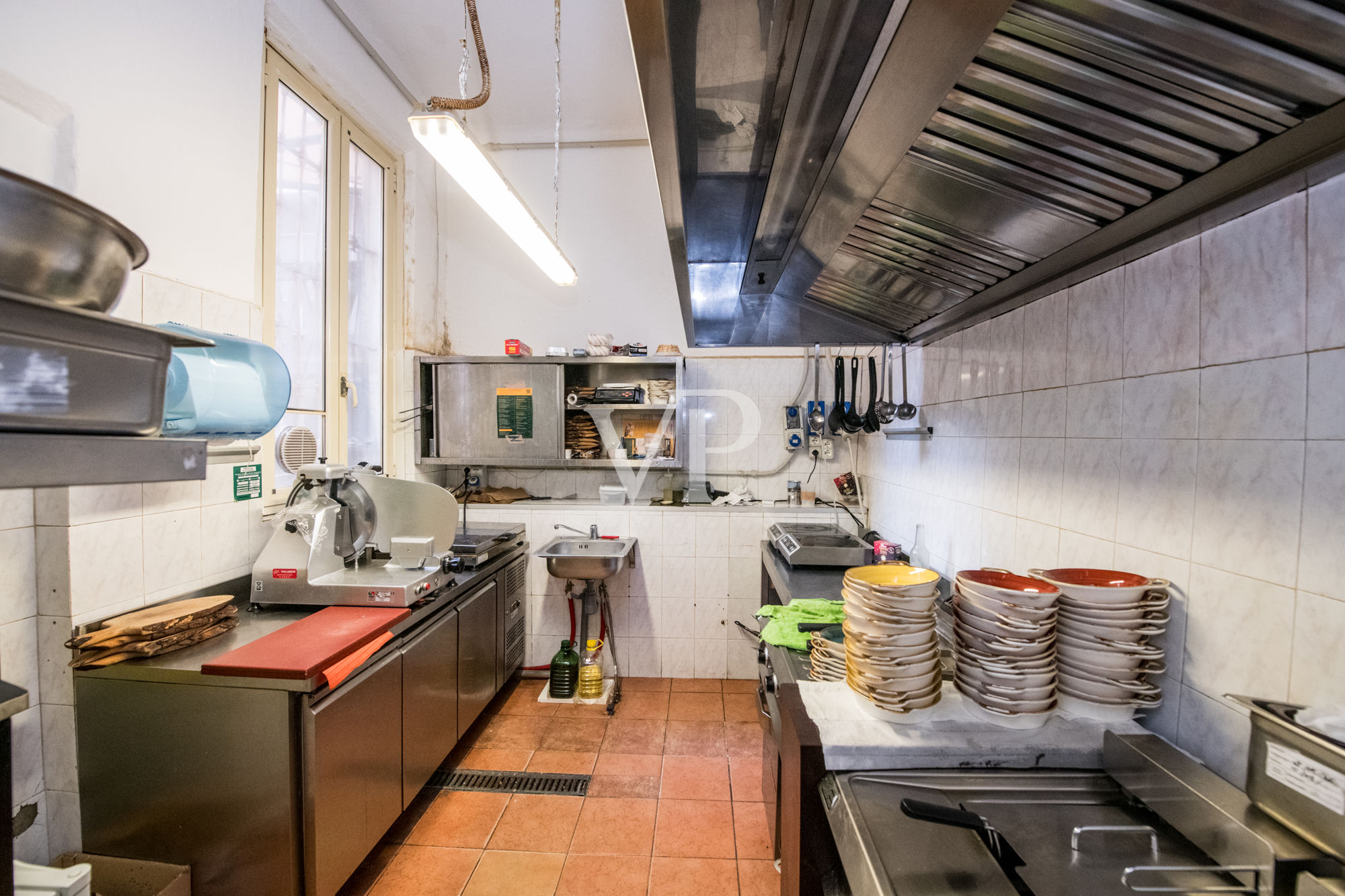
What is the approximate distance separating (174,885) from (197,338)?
1694mm

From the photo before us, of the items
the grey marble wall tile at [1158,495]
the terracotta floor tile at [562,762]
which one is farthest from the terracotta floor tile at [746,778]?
the grey marble wall tile at [1158,495]

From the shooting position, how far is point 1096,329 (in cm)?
131

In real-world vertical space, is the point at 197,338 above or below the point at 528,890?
above

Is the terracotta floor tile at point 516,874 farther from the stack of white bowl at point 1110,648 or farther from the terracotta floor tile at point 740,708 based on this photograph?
the stack of white bowl at point 1110,648

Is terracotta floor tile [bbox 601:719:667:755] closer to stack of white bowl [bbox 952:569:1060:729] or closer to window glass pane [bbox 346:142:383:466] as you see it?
stack of white bowl [bbox 952:569:1060:729]

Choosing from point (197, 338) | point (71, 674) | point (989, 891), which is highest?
point (197, 338)

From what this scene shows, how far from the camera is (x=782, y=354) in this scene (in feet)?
11.4

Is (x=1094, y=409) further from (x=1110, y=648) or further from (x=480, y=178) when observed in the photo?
(x=480, y=178)

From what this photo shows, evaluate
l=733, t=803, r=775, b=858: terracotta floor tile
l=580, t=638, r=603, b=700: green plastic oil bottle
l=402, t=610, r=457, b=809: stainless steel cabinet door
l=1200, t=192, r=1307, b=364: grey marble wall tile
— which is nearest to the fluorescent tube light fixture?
l=402, t=610, r=457, b=809: stainless steel cabinet door

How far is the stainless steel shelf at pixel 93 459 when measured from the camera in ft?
1.65

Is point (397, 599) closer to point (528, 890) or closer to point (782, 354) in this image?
point (528, 890)

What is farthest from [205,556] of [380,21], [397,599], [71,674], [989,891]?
[380,21]

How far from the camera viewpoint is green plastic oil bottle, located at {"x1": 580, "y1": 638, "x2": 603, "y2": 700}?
9.61ft

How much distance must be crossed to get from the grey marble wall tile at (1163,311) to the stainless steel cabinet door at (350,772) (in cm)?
229
